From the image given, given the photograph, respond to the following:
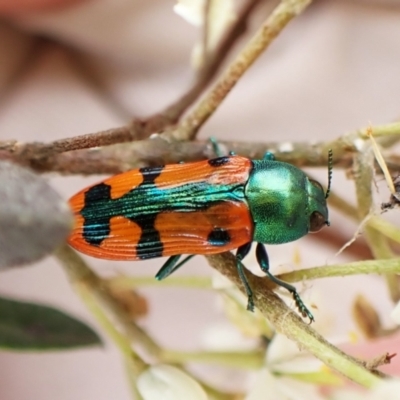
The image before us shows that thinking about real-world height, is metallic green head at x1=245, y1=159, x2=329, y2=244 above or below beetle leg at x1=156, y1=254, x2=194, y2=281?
above

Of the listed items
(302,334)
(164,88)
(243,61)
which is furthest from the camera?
(164,88)

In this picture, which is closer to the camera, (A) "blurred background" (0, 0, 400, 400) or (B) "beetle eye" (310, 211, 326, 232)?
(B) "beetle eye" (310, 211, 326, 232)

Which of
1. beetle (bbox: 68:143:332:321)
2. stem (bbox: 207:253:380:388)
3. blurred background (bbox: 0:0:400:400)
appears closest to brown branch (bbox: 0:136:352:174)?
beetle (bbox: 68:143:332:321)

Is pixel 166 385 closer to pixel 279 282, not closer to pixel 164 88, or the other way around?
pixel 279 282

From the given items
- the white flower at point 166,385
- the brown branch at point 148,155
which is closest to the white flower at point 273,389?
the white flower at point 166,385

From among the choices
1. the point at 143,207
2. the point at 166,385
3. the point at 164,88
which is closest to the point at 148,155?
the point at 143,207

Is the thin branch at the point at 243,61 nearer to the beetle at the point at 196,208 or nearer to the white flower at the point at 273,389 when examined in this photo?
the beetle at the point at 196,208

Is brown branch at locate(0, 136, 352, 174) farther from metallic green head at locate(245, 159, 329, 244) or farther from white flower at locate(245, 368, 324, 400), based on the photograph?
white flower at locate(245, 368, 324, 400)
